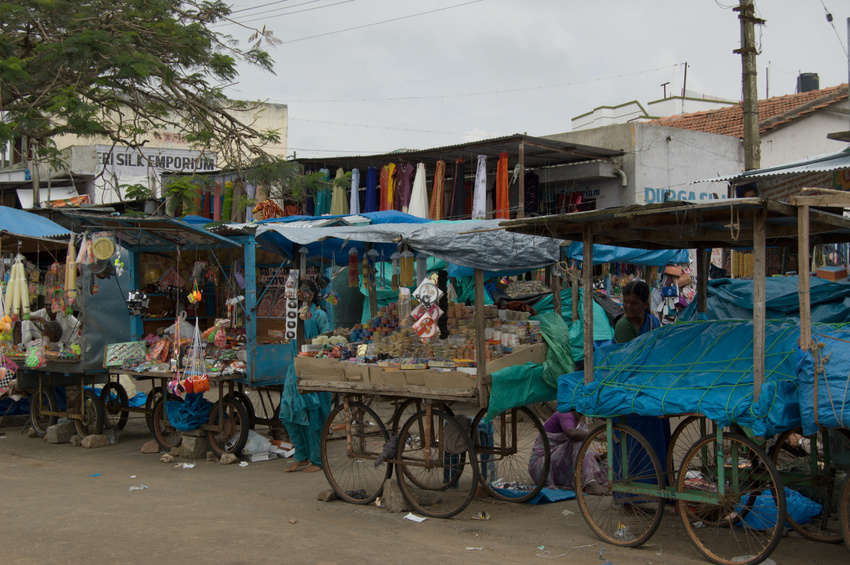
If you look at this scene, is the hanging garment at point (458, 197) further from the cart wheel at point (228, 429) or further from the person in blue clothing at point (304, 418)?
the cart wheel at point (228, 429)

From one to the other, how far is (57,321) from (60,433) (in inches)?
60.7

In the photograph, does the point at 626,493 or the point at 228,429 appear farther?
the point at 228,429

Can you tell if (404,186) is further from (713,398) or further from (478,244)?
(713,398)

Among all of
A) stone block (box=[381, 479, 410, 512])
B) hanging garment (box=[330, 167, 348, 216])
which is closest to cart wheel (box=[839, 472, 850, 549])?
stone block (box=[381, 479, 410, 512])

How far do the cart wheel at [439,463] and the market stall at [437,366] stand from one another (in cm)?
1

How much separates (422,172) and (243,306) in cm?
530

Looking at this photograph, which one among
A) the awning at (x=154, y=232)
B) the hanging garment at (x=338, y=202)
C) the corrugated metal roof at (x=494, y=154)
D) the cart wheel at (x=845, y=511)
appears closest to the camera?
the cart wheel at (x=845, y=511)

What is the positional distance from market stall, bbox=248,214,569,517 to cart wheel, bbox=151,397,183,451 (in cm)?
257

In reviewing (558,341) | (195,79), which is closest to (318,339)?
(558,341)

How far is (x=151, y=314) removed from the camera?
9.95 m

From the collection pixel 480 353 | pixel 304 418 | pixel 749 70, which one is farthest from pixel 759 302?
pixel 749 70

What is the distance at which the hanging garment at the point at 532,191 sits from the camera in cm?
1274

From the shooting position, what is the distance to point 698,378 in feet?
15.3

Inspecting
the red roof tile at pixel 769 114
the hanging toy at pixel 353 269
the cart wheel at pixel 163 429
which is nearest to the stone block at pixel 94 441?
the cart wheel at pixel 163 429
